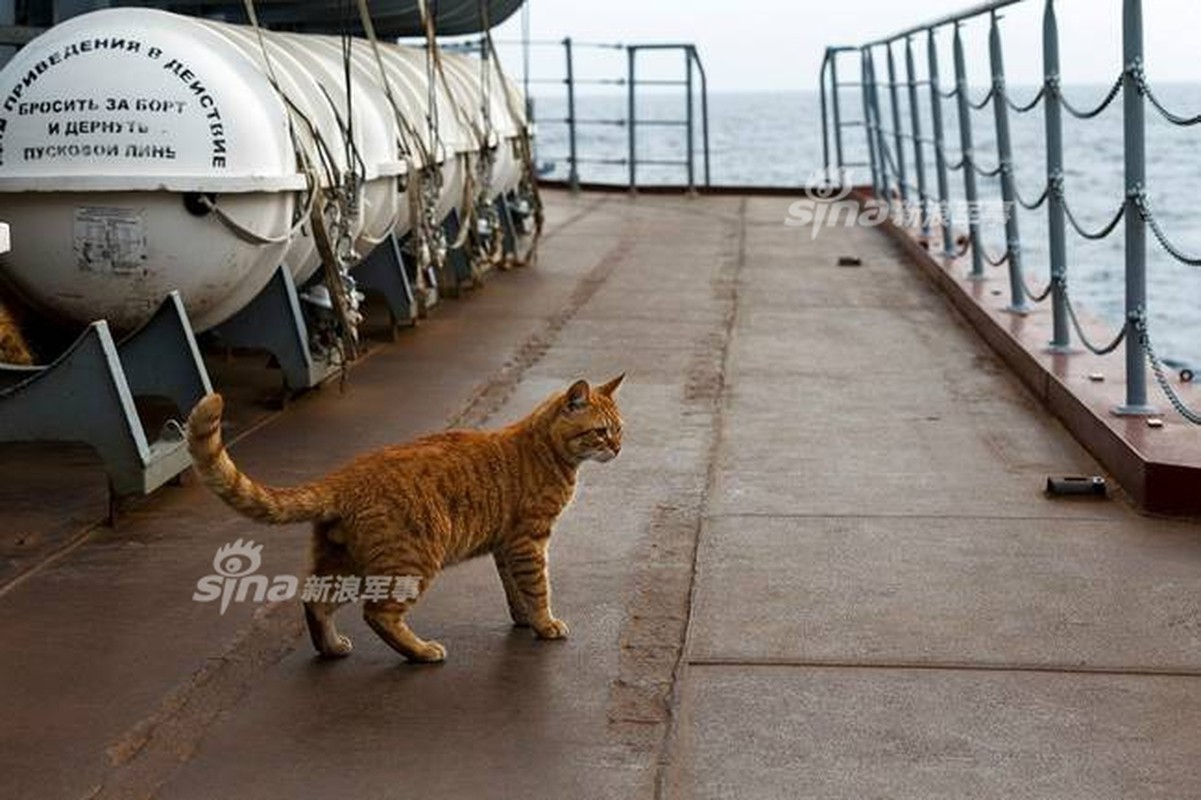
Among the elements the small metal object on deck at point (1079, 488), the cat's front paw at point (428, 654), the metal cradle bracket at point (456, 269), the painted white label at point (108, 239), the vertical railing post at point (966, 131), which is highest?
the vertical railing post at point (966, 131)

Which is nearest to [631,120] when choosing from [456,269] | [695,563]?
[456,269]

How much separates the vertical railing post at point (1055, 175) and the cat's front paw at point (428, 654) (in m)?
3.71

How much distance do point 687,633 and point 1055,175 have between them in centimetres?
344

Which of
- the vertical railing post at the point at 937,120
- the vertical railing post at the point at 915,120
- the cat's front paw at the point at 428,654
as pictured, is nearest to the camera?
the cat's front paw at the point at 428,654

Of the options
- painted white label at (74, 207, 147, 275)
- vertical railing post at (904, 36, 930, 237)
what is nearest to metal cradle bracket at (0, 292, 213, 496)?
painted white label at (74, 207, 147, 275)

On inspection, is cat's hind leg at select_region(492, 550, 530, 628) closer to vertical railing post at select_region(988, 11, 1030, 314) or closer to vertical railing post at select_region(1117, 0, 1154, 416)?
vertical railing post at select_region(1117, 0, 1154, 416)

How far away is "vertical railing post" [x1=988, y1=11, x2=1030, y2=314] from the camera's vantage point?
313 inches

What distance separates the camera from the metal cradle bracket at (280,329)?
6895mm

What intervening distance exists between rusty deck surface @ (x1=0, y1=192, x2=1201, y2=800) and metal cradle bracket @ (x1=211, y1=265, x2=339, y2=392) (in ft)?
0.46

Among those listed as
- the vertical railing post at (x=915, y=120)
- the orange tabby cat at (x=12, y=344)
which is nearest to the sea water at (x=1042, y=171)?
the vertical railing post at (x=915, y=120)

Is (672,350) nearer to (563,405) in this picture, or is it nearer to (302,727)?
(563,405)

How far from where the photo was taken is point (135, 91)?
235 inches

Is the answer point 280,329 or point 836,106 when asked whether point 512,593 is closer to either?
Answer: point 280,329

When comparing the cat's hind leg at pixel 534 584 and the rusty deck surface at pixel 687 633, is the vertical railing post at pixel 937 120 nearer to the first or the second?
the rusty deck surface at pixel 687 633
